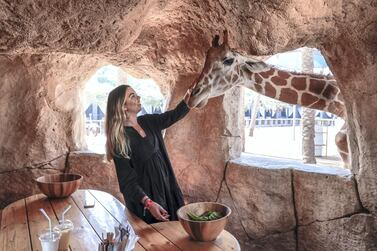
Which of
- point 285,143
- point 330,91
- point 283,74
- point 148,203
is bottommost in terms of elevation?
point 285,143

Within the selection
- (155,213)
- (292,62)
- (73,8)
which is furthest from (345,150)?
(292,62)

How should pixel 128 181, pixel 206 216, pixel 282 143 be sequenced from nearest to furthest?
pixel 206 216, pixel 128 181, pixel 282 143

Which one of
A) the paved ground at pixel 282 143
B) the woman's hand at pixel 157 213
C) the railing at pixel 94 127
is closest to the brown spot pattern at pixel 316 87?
the woman's hand at pixel 157 213

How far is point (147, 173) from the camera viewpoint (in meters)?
2.83

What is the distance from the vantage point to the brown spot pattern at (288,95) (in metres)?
4.61

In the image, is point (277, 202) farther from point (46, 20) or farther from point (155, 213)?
point (46, 20)

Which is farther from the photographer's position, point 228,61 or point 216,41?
point 228,61

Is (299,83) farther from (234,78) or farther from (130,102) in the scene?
(130,102)

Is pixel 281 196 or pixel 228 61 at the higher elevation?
pixel 228 61

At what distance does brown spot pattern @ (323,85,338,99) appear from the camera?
14.8 ft

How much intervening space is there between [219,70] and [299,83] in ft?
4.24

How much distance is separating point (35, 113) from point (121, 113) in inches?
75.3

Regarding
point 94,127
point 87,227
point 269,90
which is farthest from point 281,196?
point 94,127

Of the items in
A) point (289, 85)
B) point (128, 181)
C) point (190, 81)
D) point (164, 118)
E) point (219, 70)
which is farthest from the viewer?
point (289, 85)
